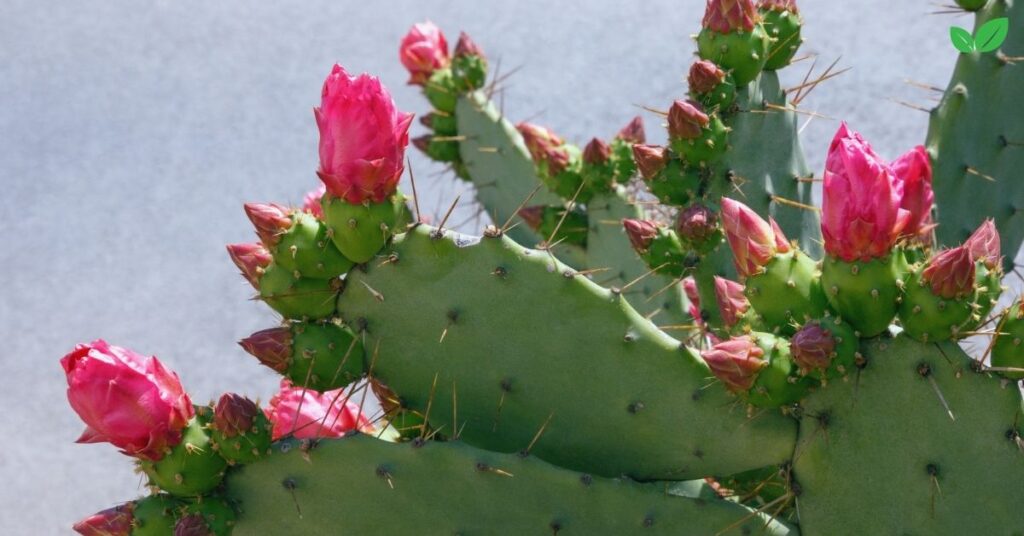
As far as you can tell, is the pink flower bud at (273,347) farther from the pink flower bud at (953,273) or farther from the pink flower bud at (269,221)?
the pink flower bud at (953,273)

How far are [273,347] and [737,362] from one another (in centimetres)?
37

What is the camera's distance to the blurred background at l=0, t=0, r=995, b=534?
3047 millimetres

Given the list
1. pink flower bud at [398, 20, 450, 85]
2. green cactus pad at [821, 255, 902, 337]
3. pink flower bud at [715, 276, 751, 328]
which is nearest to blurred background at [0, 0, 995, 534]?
pink flower bud at [398, 20, 450, 85]

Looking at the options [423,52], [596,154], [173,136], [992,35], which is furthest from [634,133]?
[173,136]

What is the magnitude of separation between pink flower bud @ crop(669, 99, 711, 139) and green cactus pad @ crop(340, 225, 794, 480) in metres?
0.27

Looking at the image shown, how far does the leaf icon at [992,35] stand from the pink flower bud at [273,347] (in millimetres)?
760

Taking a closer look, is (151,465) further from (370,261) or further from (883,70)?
(883,70)

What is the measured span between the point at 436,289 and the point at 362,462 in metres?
0.15

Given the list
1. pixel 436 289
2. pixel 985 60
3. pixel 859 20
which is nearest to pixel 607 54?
pixel 859 20

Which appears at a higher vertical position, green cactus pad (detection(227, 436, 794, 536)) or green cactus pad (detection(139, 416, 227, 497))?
green cactus pad (detection(139, 416, 227, 497))

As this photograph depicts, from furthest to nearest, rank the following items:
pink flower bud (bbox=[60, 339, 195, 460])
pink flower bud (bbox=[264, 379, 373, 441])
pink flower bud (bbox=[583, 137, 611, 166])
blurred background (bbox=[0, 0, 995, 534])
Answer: blurred background (bbox=[0, 0, 995, 534])
pink flower bud (bbox=[583, 137, 611, 166])
pink flower bud (bbox=[264, 379, 373, 441])
pink flower bud (bbox=[60, 339, 195, 460])

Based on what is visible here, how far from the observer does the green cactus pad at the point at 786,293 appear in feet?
3.79

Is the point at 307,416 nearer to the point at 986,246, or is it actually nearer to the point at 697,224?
the point at 697,224

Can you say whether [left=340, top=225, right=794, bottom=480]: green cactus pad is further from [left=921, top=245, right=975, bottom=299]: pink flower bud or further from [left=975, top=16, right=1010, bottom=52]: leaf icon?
[left=975, top=16, right=1010, bottom=52]: leaf icon
